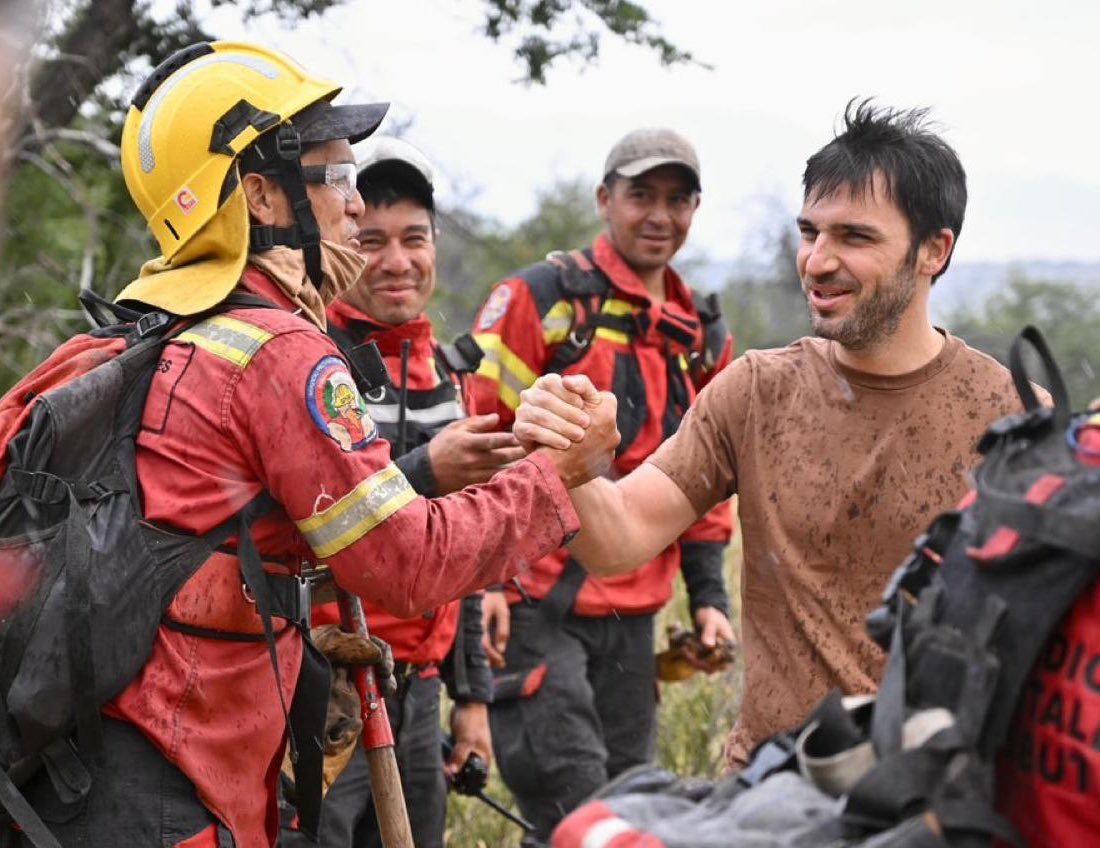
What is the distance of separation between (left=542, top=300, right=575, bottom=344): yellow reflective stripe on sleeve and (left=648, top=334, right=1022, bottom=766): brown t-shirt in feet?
6.36

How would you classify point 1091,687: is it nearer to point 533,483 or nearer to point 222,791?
point 533,483

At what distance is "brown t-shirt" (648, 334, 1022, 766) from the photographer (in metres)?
3.29

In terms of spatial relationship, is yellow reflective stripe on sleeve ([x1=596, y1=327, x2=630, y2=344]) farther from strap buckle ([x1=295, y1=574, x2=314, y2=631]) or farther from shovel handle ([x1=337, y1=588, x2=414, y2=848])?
strap buckle ([x1=295, y1=574, x2=314, y2=631])

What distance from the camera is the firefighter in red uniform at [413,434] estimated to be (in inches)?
165

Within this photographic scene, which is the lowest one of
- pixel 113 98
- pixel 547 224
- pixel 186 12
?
pixel 547 224

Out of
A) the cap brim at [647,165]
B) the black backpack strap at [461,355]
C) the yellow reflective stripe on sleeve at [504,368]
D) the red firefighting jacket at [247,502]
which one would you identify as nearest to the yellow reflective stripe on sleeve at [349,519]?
the red firefighting jacket at [247,502]

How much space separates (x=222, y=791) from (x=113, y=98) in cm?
436

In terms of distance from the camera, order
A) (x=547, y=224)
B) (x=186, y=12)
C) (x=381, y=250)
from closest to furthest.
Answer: (x=381, y=250), (x=186, y=12), (x=547, y=224)

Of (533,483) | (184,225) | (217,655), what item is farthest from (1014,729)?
(184,225)

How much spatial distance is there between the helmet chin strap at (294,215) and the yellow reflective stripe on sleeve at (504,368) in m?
2.03

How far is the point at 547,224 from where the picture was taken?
2502 cm

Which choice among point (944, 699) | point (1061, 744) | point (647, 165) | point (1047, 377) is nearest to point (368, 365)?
point (1047, 377)

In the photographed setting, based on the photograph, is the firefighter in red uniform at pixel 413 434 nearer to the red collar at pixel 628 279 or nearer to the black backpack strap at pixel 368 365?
the black backpack strap at pixel 368 365

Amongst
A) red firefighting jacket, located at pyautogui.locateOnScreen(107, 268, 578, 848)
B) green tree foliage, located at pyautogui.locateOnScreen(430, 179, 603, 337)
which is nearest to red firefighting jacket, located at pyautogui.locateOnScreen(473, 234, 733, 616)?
red firefighting jacket, located at pyautogui.locateOnScreen(107, 268, 578, 848)
